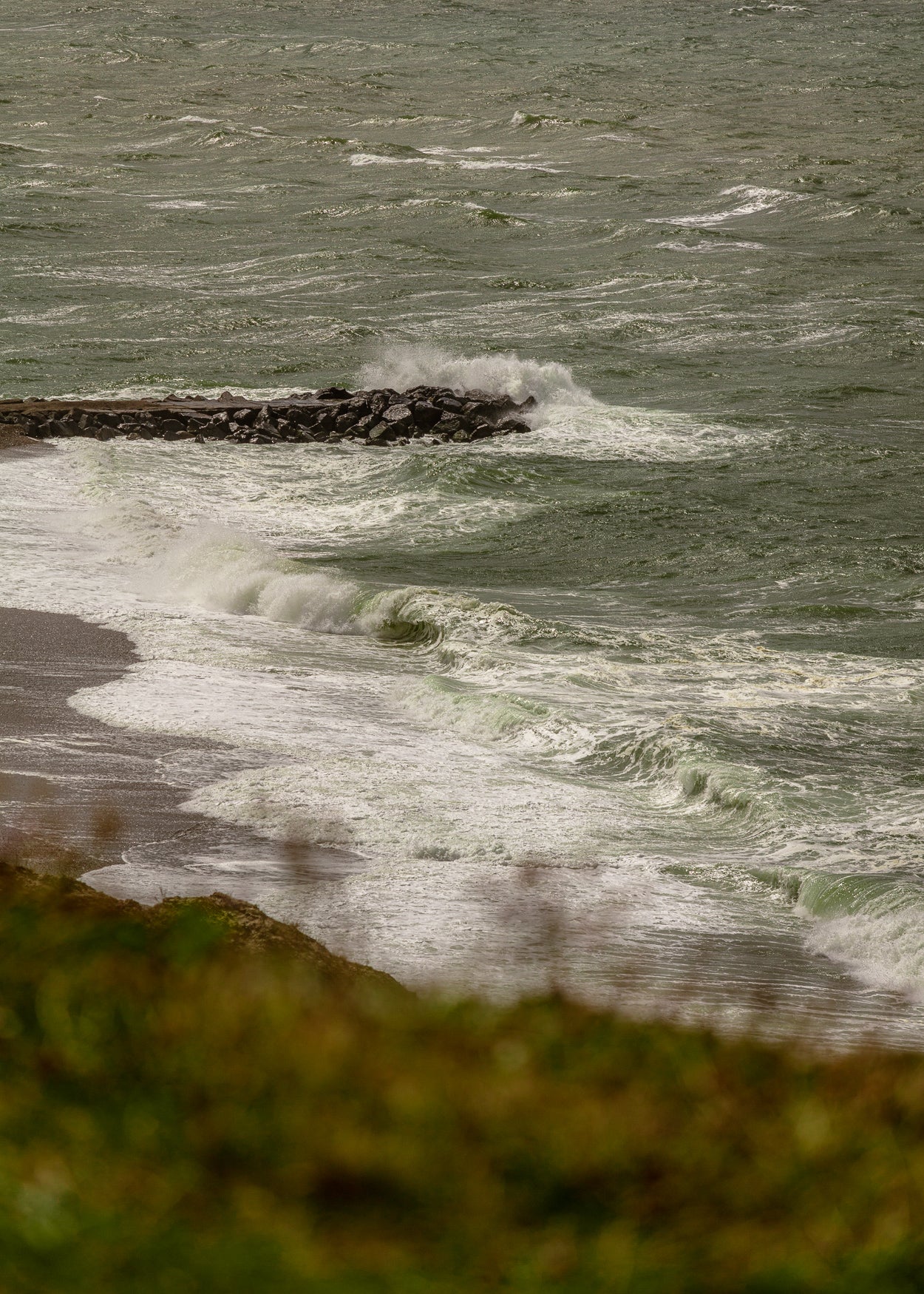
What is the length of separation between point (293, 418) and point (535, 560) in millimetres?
8513

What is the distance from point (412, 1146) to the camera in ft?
8.04

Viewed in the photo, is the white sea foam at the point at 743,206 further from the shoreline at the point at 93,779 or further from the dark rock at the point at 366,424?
the shoreline at the point at 93,779

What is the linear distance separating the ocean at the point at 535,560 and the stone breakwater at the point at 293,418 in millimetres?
971

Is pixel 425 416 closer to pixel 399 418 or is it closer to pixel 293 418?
pixel 399 418

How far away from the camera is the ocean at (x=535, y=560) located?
7758 millimetres

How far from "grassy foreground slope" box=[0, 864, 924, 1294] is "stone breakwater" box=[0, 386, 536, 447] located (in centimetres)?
2167

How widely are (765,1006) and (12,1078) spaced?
3487 mm

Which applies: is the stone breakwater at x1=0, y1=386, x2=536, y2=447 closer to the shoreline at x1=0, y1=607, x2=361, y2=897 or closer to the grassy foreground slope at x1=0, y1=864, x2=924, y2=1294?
the shoreline at x1=0, y1=607, x2=361, y2=897

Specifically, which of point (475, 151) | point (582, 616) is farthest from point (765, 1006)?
Answer: point (475, 151)

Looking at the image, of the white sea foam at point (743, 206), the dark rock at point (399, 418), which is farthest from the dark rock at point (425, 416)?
the white sea foam at point (743, 206)

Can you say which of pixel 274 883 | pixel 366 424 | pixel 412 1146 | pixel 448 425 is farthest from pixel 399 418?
pixel 412 1146

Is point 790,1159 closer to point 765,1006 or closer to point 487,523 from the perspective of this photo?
point 765,1006

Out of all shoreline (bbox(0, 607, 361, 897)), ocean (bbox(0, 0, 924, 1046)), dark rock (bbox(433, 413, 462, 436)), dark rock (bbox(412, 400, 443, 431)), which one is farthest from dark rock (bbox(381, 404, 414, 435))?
shoreline (bbox(0, 607, 361, 897))

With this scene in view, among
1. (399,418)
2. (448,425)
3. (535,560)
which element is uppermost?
(399,418)
